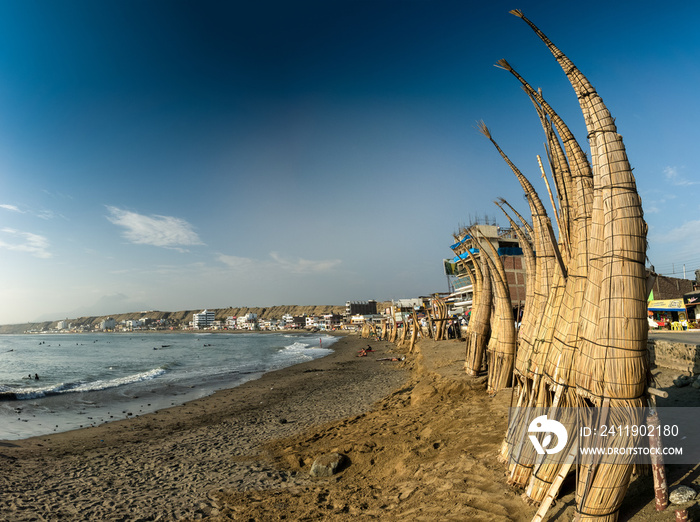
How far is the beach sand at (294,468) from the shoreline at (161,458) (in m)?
0.04

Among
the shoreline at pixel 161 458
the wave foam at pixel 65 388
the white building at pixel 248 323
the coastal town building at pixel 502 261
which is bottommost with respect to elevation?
the white building at pixel 248 323

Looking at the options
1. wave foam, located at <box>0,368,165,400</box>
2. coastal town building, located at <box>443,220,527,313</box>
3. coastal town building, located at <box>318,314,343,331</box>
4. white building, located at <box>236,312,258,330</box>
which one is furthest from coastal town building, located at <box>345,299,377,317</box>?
wave foam, located at <box>0,368,165,400</box>

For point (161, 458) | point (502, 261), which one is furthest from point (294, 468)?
point (502, 261)

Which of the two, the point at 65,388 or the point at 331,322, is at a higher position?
the point at 65,388

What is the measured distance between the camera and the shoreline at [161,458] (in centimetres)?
645

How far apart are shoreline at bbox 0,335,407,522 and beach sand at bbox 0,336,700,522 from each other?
0.12 feet

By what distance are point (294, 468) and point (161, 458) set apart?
12.4 feet

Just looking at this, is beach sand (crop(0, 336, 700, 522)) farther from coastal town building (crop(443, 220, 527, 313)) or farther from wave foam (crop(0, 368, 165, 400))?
coastal town building (crop(443, 220, 527, 313))

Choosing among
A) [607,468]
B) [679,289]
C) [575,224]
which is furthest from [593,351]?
[679,289]

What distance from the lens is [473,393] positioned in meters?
9.15

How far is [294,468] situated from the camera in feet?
23.5

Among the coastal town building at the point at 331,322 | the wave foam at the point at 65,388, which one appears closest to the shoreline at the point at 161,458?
the wave foam at the point at 65,388

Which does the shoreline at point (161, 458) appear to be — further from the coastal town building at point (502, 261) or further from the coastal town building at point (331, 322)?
the coastal town building at point (331, 322)

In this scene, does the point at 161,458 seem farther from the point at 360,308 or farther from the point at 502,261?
the point at 360,308
